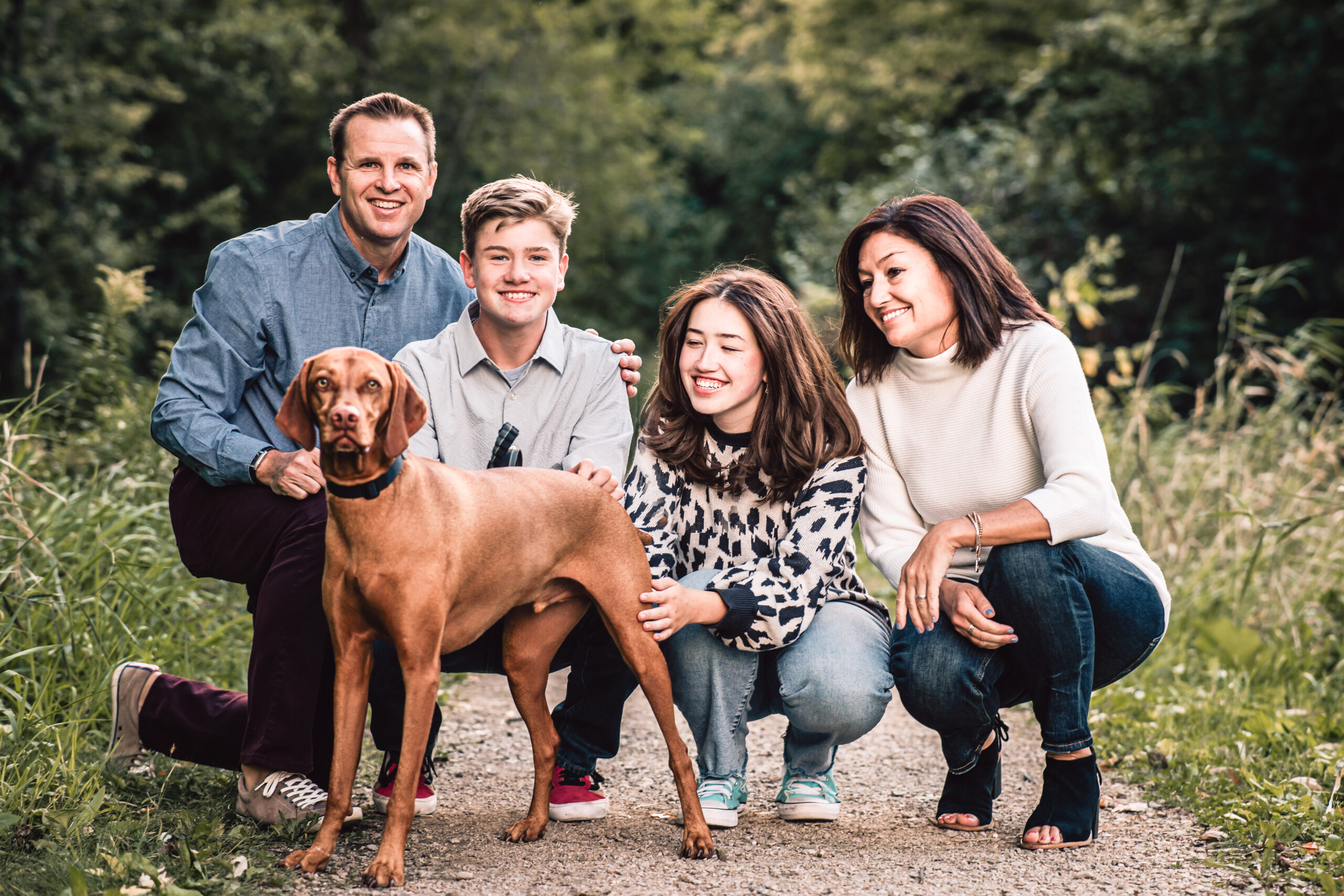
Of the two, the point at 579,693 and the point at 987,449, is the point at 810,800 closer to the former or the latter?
the point at 579,693

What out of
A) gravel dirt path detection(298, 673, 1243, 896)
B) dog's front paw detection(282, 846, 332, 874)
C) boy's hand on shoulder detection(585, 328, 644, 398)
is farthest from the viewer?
boy's hand on shoulder detection(585, 328, 644, 398)

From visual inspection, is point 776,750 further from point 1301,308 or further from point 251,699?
point 1301,308

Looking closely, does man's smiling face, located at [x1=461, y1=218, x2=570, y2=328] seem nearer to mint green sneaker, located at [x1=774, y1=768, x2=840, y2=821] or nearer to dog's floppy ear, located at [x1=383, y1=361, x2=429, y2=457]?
dog's floppy ear, located at [x1=383, y1=361, x2=429, y2=457]

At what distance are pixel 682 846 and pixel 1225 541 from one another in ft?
14.1

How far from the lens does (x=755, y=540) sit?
3.65 meters

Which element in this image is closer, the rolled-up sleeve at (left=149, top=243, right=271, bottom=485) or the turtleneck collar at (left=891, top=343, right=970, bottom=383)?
the rolled-up sleeve at (left=149, top=243, right=271, bottom=485)

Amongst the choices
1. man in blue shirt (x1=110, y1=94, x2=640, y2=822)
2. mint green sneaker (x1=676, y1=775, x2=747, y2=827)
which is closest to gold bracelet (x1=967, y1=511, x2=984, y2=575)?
mint green sneaker (x1=676, y1=775, x2=747, y2=827)

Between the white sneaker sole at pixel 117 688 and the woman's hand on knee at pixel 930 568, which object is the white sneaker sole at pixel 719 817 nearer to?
the woman's hand on knee at pixel 930 568

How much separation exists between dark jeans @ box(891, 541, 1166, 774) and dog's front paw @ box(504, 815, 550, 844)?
1120mm

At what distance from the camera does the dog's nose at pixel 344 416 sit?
8.50 ft

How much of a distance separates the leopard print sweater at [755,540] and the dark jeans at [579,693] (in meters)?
0.29

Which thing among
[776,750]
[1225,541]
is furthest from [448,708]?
[1225,541]

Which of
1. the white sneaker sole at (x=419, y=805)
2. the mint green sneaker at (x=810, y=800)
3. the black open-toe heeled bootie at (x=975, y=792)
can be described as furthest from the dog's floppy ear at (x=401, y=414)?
the black open-toe heeled bootie at (x=975, y=792)

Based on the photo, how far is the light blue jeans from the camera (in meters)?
3.43
